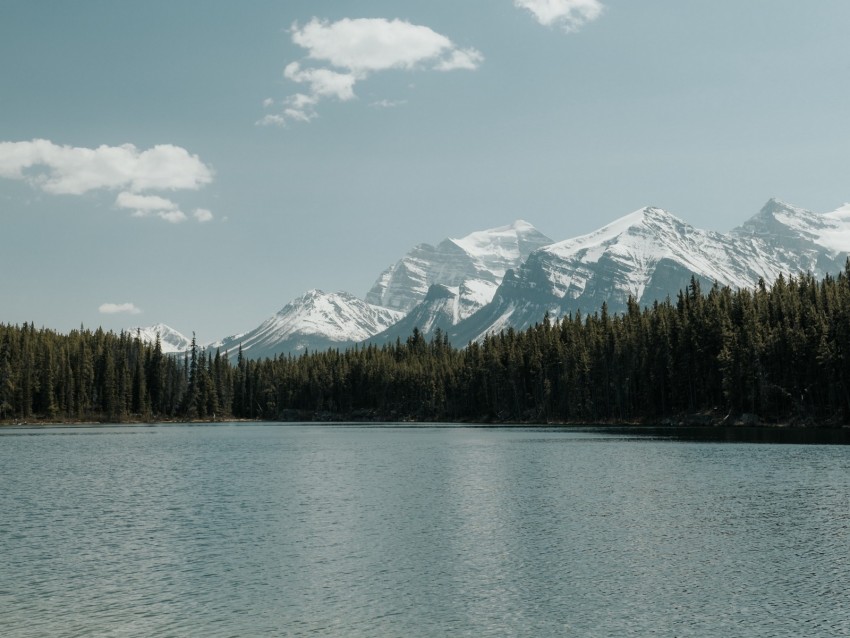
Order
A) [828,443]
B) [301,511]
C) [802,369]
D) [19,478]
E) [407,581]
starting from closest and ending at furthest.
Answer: [407,581] < [301,511] < [19,478] < [828,443] < [802,369]

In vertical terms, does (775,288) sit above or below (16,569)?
above

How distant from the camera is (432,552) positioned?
3569 cm

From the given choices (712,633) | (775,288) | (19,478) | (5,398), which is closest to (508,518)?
(712,633)

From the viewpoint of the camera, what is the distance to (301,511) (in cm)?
4778

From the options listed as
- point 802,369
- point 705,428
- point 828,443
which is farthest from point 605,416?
point 828,443

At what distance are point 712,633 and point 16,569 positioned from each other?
87.7ft

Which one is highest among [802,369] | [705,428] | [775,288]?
[775,288]

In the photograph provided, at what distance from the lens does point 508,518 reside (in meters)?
44.3

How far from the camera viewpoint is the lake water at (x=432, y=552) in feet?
83.7

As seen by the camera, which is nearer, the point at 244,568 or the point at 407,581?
the point at 407,581

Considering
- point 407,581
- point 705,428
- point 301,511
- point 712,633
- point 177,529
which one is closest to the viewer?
point 712,633

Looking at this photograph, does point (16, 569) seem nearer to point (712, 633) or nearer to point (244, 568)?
point (244, 568)

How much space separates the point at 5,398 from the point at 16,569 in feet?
607

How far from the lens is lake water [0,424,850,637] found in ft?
83.7
